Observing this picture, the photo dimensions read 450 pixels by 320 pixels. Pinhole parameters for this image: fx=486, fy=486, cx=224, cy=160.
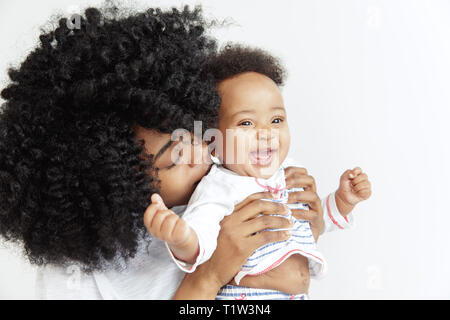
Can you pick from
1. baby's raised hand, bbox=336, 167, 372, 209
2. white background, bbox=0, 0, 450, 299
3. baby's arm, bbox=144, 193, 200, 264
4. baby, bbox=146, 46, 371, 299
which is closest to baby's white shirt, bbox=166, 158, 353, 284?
baby, bbox=146, 46, 371, 299

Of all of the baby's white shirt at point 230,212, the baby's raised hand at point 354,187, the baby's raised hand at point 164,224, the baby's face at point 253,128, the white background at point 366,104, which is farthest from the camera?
the white background at point 366,104

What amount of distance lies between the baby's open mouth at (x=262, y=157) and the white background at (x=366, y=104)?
0.76 m

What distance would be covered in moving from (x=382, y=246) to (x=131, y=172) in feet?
4.40

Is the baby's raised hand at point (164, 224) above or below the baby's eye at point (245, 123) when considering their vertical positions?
below

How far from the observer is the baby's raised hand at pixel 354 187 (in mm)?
1521

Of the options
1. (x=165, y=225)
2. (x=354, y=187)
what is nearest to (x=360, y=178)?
(x=354, y=187)

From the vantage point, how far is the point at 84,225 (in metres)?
1.31

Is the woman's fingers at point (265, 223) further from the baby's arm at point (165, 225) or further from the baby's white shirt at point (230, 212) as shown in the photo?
the baby's arm at point (165, 225)

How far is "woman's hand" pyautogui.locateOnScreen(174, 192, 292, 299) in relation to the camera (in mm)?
1236

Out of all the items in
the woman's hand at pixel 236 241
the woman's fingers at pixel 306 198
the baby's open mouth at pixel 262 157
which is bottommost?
the woman's hand at pixel 236 241

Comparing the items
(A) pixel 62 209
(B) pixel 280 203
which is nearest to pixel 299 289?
(B) pixel 280 203

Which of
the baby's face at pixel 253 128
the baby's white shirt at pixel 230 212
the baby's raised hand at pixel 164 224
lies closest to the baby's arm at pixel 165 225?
the baby's raised hand at pixel 164 224

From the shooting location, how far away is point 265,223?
1266 mm

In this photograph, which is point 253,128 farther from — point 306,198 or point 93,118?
point 93,118
